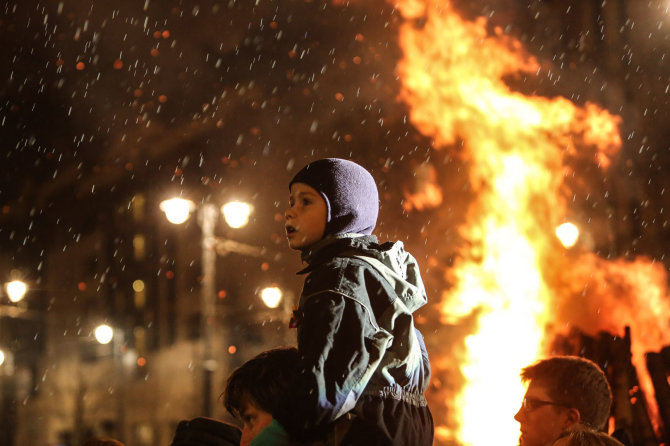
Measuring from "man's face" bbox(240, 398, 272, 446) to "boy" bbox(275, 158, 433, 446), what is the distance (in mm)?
303

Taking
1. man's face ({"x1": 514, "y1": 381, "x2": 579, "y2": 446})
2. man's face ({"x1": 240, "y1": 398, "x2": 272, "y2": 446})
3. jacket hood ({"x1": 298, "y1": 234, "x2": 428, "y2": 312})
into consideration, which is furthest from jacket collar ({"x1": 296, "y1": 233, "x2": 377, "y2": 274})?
man's face ({"x1": 514, "y1": 381, "x2": 579, "y2": 446})

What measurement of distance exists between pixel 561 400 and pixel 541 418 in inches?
6.6

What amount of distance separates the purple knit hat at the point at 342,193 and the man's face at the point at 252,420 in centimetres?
88

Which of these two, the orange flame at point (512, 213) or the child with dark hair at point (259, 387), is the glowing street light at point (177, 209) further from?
the child with dark hair at point (259, 387)

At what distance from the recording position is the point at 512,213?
14.0 m

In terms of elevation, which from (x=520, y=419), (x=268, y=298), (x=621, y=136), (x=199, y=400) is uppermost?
(x=199, y=400)

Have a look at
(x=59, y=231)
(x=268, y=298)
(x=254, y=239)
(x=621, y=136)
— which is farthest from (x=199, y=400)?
(x=621, y=136)

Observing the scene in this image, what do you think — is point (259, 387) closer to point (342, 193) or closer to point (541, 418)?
point (342, 193)

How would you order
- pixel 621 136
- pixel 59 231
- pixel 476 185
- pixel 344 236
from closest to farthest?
pixel 344 236 < pixel 621 136 < pixel 476 185 < pixel 59 231

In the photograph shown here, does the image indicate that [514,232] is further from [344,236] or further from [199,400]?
[199,400]

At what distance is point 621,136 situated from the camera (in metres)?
12.9

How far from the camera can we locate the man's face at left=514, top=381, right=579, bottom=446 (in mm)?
4402

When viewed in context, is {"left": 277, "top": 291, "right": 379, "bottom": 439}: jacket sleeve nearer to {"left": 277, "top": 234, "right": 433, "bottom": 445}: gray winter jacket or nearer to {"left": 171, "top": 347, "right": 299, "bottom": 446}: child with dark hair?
{"left": 277, "top": 234, "right": 433, "bottom": 445}: gray winter jacket

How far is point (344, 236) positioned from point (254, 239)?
26939 mm
